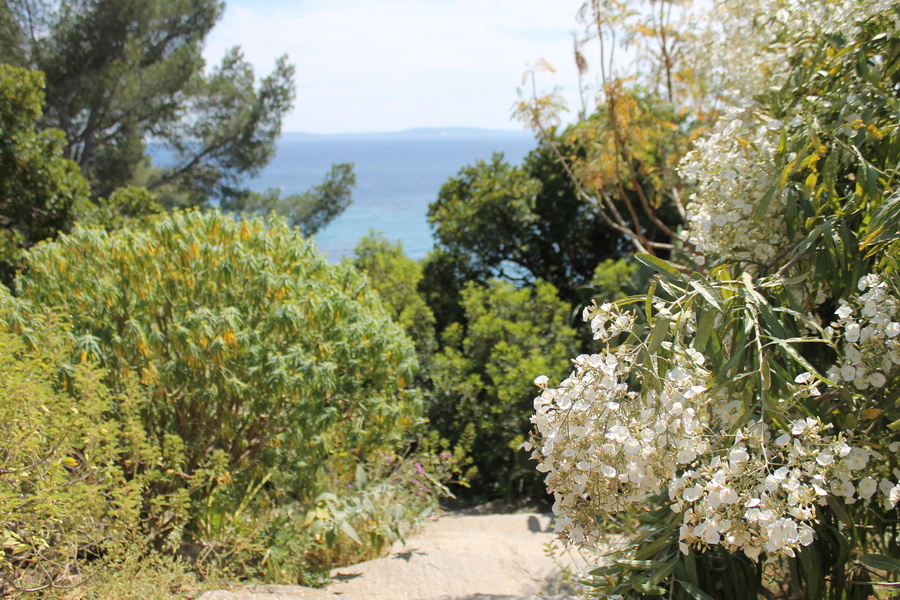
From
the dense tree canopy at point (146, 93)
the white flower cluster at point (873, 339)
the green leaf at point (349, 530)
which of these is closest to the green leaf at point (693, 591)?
the white flower cluster at point (873, 339)

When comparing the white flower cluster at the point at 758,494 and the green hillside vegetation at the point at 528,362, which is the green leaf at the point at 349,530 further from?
the white flower cluster at the point at 758,494

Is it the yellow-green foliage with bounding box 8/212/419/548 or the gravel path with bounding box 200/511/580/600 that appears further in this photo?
the yellow-green foliage with bounding box 8/212/419/548

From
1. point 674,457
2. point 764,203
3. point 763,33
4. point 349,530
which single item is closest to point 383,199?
point 763,33

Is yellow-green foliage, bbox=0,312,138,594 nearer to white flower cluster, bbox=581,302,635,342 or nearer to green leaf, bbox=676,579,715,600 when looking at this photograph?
white flower cluster, bbox=581,302,635,342

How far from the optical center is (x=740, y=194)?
2822 mm

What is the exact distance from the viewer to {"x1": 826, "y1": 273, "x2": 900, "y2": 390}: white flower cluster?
2.08m

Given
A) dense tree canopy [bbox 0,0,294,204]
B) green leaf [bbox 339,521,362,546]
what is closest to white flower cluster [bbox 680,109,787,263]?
green leaf [bbox 339,521,362,546]

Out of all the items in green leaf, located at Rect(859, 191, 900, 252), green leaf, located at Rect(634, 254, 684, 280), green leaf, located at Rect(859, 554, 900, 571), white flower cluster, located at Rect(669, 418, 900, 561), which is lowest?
green leaf, located at Rect(859, 554, 900, 571)

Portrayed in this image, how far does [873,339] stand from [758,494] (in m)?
0.64

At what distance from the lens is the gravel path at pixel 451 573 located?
3627 millimetres

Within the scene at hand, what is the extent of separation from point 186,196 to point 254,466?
12772 millimetres

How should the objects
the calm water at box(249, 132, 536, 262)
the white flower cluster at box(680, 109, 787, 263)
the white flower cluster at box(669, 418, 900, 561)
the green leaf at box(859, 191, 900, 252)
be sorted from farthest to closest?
1. the calm water at box(249, 132, 536, 262)
2. the white flower cluster at box(680, 109, 787, 263)
3. the green leaf at box(859, 191, 900, 252)
4. the white flower cluster at box(669, 418, 900, 561)

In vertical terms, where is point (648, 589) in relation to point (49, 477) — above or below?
below

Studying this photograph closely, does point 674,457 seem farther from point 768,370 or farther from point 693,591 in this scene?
point 693,591
